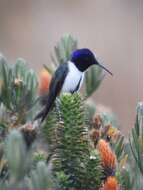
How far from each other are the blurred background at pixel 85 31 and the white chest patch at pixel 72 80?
3169 mm

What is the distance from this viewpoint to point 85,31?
324 inches

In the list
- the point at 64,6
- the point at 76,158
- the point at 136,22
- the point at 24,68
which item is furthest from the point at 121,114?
the point at 76,158

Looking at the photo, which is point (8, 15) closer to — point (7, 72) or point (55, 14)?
point (55, 14)

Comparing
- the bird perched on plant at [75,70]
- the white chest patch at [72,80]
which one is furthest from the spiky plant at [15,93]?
the white chest patch at [72,80]

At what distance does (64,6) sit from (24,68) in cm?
677

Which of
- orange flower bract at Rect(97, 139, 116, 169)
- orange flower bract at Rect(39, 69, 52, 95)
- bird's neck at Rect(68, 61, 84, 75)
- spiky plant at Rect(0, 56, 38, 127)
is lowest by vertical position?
orange flower bract at Rect(97, 139, 116, 169)

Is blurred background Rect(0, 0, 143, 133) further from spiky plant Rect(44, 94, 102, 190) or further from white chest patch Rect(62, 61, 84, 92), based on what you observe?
spiky plant Rect(44, 94, 102, 190)

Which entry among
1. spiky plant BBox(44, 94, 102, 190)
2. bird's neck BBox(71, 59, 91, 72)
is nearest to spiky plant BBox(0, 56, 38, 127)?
spiky plant BBox(44, 94, 102, 190)

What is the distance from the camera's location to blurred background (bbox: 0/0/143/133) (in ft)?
23.6

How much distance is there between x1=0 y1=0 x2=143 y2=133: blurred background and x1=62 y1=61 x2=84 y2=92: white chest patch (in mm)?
3169

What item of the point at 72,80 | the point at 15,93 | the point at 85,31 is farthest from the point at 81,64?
the point at 85,31

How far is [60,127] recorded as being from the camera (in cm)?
170

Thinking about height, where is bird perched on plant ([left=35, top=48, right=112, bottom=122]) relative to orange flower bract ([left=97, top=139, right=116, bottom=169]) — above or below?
above

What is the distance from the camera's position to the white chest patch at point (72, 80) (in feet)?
10.4
